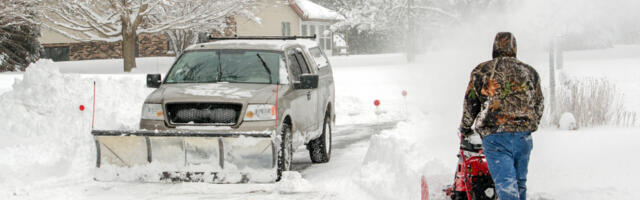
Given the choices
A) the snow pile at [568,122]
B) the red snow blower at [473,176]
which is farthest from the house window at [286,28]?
the red snow blower at [473,176]

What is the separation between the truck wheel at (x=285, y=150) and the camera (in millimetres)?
8781

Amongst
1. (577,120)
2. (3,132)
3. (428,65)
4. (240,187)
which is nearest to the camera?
(240,187)

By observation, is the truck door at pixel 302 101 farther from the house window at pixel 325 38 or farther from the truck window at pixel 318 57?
the house window at pixel 325 38

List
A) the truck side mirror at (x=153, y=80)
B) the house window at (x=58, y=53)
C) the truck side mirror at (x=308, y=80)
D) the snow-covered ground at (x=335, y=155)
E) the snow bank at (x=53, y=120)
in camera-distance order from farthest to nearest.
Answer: the house window at (x=58, y=53), the snow bank at (x=53, y=120), the truck side mirror at (x=153, y=80), the truck side mirror at (x=308, y=80), the snow-covered ground at (x=335, y=155)

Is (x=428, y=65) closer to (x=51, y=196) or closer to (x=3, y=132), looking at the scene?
(x=3, y=132)

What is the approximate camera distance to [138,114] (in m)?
16.8

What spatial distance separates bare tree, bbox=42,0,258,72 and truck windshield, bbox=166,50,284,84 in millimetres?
15999

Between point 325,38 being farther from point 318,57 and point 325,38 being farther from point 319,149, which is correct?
point 319,149

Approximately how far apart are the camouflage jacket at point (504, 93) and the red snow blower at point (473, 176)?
0.16 meters

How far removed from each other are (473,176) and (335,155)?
6.68 m

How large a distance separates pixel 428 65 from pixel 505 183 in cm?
2877

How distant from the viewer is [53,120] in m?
14.0

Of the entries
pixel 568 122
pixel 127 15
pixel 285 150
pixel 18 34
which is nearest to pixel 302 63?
pixel 285 150

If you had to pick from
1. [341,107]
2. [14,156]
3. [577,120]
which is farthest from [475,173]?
[341,107]
